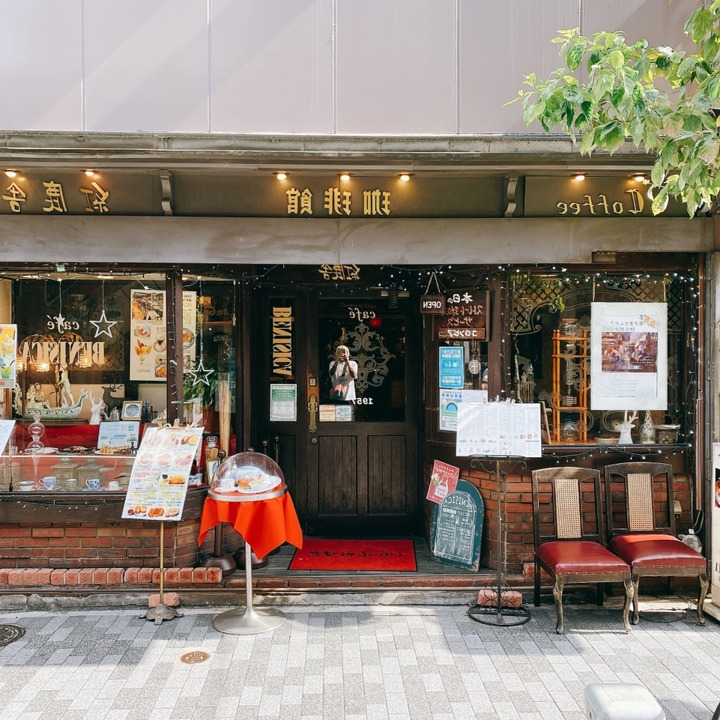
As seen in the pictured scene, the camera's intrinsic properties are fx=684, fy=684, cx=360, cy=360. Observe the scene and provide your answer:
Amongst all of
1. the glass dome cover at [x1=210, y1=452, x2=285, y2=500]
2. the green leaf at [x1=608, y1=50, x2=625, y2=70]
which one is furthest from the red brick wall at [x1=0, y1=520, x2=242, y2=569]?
the green leaf at [x1=608, y1=50, x2=625, y2=70]

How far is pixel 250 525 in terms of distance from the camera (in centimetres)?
593

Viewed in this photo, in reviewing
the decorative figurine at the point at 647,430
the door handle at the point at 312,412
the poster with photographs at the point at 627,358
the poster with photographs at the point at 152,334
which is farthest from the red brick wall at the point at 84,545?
the decorative figurine at the point at 647,430

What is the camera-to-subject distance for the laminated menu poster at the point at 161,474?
19.8 ft

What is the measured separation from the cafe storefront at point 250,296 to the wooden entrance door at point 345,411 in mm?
694

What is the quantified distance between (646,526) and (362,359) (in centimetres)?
350

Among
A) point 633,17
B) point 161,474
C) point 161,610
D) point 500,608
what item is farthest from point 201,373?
point 633,17

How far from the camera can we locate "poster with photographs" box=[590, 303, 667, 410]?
6.89 metres

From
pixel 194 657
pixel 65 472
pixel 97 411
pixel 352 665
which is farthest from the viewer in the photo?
pixel 97 411

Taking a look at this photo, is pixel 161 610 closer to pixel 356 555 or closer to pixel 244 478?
pixel 244 478

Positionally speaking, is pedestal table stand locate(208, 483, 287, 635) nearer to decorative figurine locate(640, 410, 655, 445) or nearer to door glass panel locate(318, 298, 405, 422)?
door glass panel locate(318, 298, 405, 422)

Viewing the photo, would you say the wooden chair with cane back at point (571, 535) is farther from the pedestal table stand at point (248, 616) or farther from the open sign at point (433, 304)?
the pedestal table stand at point (248, 616)

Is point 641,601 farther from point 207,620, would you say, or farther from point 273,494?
point 207,620

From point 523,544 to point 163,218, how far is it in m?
4.71

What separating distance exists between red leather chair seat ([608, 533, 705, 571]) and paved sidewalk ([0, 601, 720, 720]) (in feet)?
1.90
